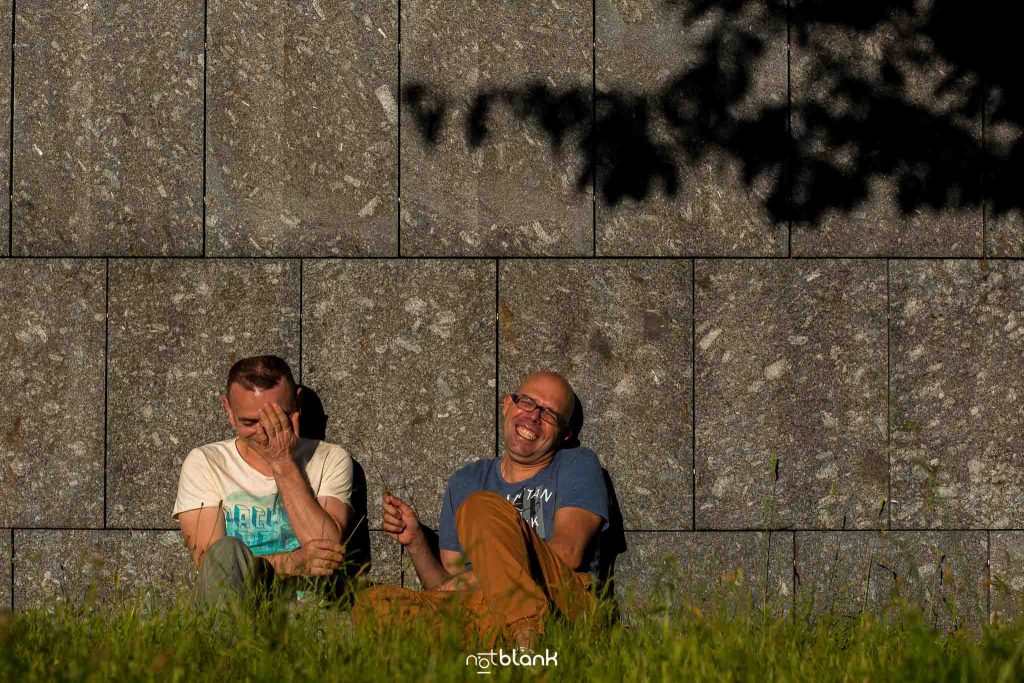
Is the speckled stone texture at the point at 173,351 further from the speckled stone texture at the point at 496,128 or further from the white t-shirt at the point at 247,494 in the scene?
the speckled stone texture at the point at 496,128

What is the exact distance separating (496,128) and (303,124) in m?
0.95

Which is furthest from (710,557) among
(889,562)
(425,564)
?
(425,564)

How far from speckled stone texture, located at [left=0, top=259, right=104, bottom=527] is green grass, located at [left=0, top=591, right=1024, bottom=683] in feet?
4.78

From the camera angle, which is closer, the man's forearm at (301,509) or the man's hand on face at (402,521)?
the man's forearm at (301,509)

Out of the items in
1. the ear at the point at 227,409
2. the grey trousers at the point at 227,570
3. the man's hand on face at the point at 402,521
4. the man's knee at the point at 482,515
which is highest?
the ear at the point at 227,409

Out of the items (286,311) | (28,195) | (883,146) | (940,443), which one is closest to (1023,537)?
(940,443)

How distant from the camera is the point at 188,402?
5426 mm

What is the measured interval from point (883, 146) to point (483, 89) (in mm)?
2011

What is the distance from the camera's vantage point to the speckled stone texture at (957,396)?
17.9 ft

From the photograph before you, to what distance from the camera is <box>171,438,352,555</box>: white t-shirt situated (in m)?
4.94

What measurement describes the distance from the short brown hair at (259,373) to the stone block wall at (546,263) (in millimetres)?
366

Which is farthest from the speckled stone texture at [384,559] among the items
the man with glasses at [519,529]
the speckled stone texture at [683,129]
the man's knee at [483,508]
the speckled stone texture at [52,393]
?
the speckled stone texture at [683,129]

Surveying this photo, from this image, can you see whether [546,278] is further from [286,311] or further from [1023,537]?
[1023,537]

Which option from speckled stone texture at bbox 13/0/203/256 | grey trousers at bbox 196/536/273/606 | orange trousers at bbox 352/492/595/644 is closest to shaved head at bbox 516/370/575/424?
orange trousers at bbox 352/492/595/644
